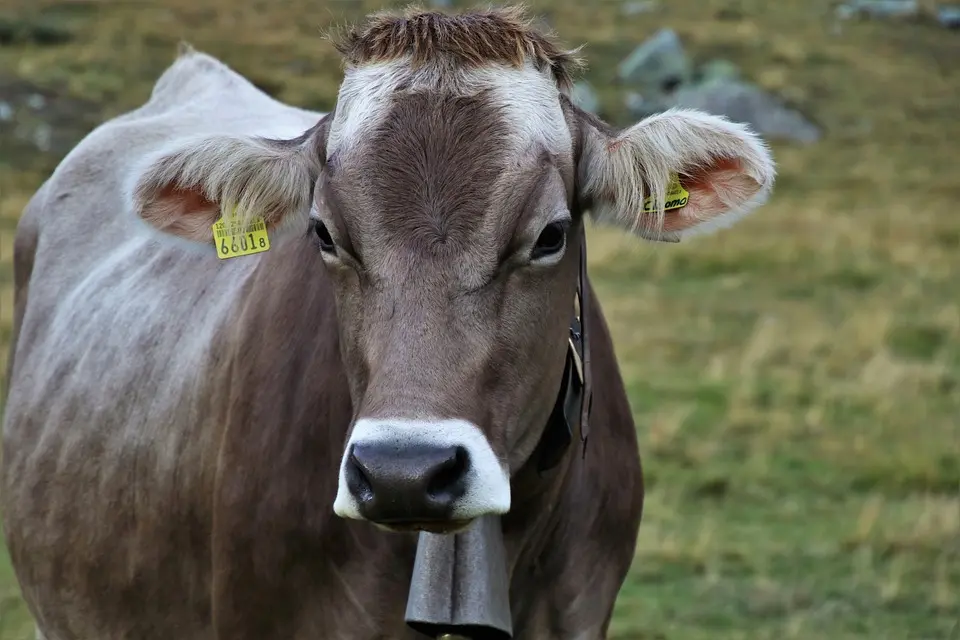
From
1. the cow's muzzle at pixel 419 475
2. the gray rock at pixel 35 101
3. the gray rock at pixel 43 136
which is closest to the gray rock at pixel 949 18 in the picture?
the gray rock at pixel 35 101

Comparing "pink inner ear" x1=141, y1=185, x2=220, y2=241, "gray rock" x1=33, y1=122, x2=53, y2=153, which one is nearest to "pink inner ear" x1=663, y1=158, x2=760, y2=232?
"pink inner ear" x1=141, y1=185, x2=220, y2=241

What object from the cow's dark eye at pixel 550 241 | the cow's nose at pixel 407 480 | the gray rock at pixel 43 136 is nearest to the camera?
the cow's nose at pixel 407 480

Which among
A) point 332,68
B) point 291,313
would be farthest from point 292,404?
point 332,68

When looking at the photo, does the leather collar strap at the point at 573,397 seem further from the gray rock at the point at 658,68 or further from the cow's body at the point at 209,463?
the gray rock at the point at 658,68

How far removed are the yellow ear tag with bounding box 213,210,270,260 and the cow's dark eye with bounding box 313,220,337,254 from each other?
0.42m

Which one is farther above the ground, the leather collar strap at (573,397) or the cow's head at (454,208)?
the cow's head at (454,208)

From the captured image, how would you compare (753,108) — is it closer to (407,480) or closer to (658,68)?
(658,68)

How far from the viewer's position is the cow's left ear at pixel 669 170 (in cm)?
385

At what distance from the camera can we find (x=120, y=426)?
5.00m

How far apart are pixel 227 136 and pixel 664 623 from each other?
11.8ft

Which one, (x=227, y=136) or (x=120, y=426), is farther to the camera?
(x=120, y=426)

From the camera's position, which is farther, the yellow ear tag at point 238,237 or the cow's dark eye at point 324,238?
the yellow ear tag at point 238,237

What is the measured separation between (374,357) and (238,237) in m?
0.86

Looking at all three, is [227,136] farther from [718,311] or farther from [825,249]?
[825,249]
